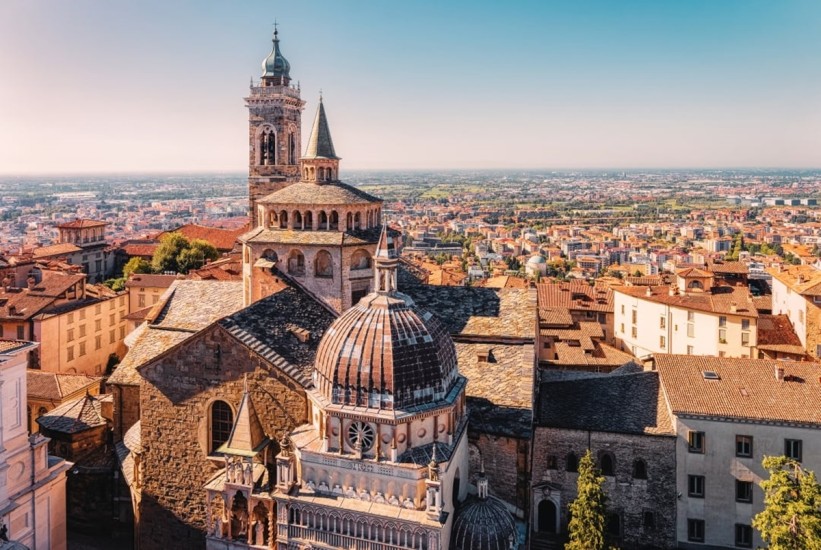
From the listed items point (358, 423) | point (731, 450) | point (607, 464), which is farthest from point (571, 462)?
point (358, 423)

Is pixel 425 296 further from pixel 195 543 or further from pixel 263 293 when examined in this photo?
pixel 195 543

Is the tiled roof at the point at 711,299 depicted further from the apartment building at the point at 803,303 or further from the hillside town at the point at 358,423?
the hillside town at the point at 358,423

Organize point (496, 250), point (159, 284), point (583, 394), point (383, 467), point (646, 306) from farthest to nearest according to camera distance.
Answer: point (496, 250) < point (159, 284) < point (646, 306) < point (583, 394) < point (383, 467)

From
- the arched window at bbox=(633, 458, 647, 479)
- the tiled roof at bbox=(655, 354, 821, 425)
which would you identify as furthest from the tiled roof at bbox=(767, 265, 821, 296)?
the arched window at bbox=(633, 458, 647, 479)

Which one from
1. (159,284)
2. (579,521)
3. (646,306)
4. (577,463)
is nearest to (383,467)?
(579,521)

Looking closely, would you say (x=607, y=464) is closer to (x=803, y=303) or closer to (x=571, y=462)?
(x=571, y=462)

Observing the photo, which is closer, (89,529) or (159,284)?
(89,529)

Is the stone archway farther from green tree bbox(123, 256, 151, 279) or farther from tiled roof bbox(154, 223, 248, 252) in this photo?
tiled roof bbox(154, 223, 248, 252)
